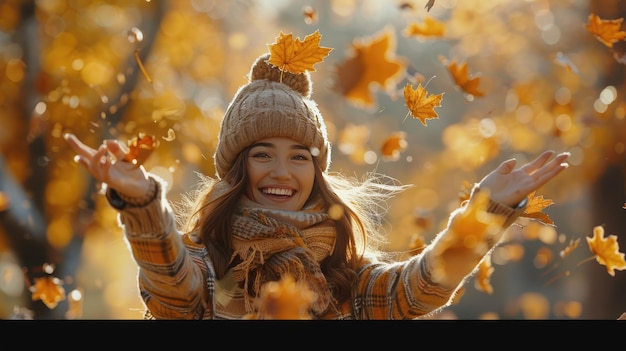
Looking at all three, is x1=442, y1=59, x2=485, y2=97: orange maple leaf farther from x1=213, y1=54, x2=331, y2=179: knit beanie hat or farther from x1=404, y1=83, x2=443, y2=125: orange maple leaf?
x1=213, y1=54, x2=331, y2=179: knit beanie hat

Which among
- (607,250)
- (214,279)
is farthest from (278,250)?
(607,250)

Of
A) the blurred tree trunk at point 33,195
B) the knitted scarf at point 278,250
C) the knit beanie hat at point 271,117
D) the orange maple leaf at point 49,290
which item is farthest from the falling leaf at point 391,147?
the blurred tree trunk at point 33,195

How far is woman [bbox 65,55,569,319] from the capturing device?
236 centimetres

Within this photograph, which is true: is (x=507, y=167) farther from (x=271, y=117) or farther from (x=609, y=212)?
(x=609, y=212)

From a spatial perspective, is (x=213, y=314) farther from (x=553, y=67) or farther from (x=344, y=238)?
(x=553, y=67)

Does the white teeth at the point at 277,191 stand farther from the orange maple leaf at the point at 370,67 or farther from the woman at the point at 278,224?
the orange maple leaf at the point at 370,67

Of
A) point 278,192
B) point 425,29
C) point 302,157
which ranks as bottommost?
point 278,192

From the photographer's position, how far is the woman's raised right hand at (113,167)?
222 cm

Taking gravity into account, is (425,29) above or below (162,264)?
above

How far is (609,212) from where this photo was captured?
641 cm

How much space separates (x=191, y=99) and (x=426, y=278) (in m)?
5.73

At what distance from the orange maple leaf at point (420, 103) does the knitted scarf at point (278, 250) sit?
0.68m

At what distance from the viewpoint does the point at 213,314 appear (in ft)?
8.64

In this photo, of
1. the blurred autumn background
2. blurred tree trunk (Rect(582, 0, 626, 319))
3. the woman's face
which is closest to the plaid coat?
the woman's face
